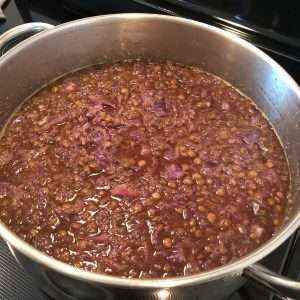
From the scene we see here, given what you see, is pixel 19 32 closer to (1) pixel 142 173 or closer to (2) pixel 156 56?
(2) pixel 156 56

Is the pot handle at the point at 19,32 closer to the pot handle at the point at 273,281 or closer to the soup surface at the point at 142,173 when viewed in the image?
the soup surface at the point at 142,173

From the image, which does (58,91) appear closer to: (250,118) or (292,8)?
(250,118)

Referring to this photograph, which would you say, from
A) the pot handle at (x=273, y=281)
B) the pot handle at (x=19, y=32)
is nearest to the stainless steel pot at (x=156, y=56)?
the pot handle at (x=19, y=32)

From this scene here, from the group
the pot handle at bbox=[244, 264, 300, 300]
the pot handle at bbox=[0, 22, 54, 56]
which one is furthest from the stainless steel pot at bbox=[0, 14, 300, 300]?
the pot handle at bbox=[244, 264, 300, 300]

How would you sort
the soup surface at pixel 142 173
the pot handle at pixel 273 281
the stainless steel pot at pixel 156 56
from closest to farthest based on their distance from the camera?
1. the pot handle at pixel 273 281
2. the soup surface at pixel 142 173
3. the stainless steel pot at pixel 156 56

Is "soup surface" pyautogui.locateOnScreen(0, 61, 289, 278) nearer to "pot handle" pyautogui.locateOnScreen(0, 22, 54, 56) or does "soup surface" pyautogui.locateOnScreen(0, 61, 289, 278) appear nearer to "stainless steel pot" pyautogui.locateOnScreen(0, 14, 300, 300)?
"stainless steel pot" pyautogui.locateOnScreen(0, 14, 300, 300)

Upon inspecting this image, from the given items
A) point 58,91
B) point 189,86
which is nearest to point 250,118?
point 189,86
